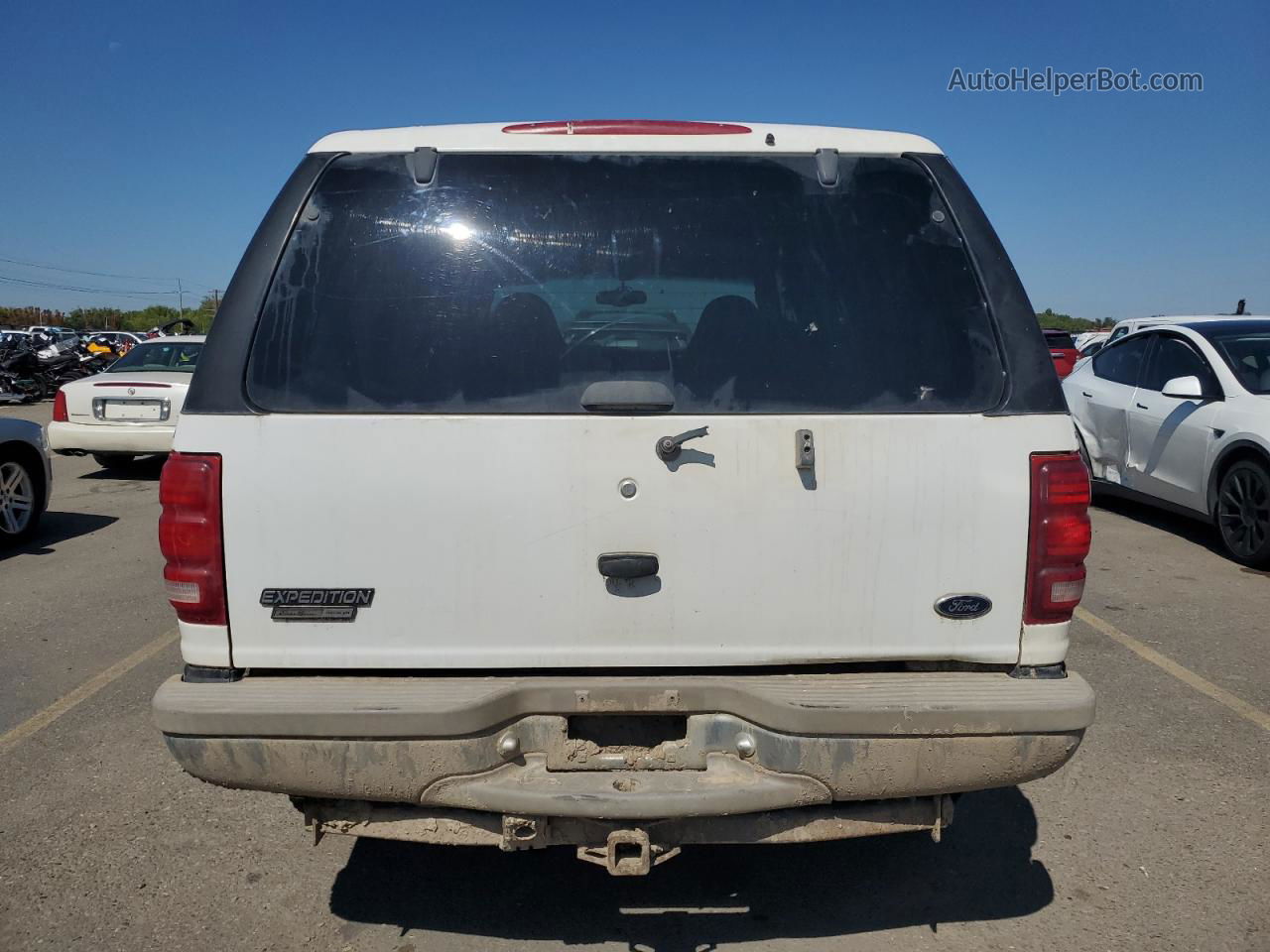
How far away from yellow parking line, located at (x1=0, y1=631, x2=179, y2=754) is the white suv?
8.15ft

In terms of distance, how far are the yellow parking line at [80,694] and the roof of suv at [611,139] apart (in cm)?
317

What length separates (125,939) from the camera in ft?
9.63

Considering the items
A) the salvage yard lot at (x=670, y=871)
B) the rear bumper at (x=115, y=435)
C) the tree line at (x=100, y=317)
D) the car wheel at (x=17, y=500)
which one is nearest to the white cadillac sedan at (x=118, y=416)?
the rear bumper at (x=115, y=435)

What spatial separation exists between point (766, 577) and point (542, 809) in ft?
2.55

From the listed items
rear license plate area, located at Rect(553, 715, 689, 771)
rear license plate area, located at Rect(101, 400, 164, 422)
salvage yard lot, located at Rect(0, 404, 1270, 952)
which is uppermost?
rear license plate area, located at Rect(101, 400, 164, 422)

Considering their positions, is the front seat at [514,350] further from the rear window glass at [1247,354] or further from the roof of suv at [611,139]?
the rear window glass at [1247,354]

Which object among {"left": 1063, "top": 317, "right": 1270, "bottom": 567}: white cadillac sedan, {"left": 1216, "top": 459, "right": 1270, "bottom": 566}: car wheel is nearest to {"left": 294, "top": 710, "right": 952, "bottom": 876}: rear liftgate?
{"left": 1216, "top": 459, "right": 1270, "bottom": 566}: car wheel

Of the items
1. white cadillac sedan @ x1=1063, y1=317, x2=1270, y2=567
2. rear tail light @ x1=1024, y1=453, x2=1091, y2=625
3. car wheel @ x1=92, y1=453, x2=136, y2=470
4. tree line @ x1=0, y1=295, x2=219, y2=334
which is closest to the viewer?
rear tail light @ x1=1024, y1=453, x2=1091, y2=625

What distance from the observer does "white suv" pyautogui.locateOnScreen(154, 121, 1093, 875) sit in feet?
7.89

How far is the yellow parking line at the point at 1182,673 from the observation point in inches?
181

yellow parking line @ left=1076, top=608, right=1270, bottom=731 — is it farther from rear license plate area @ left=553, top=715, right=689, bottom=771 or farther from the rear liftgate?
rear license plate area @ left=553, top=715, right=689, bottom=771

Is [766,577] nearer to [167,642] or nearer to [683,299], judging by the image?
[683,299]

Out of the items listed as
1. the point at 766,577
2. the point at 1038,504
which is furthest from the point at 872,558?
the point at 1038,504

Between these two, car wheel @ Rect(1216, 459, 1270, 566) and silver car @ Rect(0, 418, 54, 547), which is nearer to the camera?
car wheel @ Rect(1216, 459, 1270, 566)
